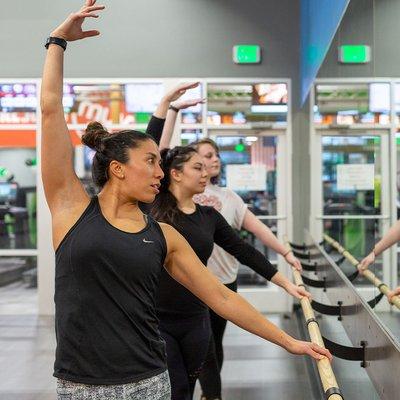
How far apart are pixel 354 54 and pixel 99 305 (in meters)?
2.51

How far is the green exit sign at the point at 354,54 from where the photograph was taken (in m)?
3.27

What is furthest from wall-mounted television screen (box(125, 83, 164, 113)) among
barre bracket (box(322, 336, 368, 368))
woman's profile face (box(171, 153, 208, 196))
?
barre bracket (box(322, 336, 368, 368))

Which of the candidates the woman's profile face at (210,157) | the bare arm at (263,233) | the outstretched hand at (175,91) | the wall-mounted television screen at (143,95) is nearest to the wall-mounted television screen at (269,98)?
the wall-mounted television screen at (143,95)

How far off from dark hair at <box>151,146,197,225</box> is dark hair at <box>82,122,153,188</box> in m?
1.20

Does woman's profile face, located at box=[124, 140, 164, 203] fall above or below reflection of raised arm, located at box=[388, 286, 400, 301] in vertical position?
above

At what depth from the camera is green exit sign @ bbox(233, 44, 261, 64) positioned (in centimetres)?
852

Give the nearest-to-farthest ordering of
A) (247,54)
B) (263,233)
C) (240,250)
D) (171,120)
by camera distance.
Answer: (240,250) < (171,120) < (263,233) < (247,54)

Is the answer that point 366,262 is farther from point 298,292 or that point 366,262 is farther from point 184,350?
point 184,350

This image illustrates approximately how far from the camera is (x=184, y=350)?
323cm

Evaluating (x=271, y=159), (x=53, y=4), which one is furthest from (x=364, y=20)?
(x=53, y=4)

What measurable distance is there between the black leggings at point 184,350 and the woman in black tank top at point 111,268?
113cm

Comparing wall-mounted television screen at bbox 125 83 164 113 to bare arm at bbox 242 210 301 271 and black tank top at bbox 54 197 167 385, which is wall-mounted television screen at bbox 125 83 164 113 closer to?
bare arm at bbox 242 210 301 271

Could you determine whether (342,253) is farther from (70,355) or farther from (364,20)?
(70,355)

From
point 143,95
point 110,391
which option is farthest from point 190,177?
point 143,95
